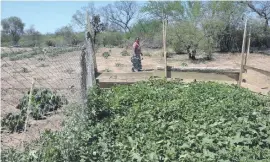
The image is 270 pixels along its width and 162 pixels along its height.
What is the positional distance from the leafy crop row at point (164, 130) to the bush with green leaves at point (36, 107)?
32.2 inches

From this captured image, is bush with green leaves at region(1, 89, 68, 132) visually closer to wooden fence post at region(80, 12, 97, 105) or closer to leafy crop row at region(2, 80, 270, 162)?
wooden fence post at region(80, 12, 97, 105)

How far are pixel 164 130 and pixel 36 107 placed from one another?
281 centimetres

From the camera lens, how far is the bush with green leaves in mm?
5852

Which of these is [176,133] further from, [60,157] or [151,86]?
[151,86]

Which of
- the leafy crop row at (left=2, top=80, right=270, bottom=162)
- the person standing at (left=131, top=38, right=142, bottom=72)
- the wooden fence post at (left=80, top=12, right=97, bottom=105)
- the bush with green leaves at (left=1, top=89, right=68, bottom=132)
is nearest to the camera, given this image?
the leafy crop row at (left=2, top=80, right=270, bottom=162)

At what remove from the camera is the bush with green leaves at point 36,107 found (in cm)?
585

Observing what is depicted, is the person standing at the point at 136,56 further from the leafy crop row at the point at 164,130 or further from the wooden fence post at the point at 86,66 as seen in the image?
the leafy crop row at the point at 164,130

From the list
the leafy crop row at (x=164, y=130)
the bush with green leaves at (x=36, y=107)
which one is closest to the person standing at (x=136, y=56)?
the leafy crop row at (x=164, y=130)

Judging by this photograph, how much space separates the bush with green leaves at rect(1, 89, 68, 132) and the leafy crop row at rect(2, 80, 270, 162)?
2.68 feet

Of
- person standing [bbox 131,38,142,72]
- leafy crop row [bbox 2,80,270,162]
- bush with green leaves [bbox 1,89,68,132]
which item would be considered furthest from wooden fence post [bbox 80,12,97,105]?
person standing [bbox 131,38,142,72]

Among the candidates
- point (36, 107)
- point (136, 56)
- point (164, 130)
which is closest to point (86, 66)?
point (36, 107)

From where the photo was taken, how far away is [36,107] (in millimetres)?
6461

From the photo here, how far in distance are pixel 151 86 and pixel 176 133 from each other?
3.55 meters

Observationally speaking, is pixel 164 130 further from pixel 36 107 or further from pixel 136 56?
pixel 136 56
